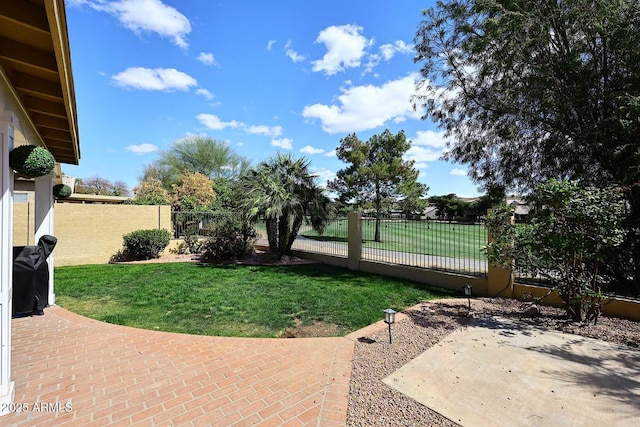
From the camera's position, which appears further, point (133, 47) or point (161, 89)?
point (161, 89)

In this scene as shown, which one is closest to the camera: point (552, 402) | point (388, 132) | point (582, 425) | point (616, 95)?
point (582, 425)

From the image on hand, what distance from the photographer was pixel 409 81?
9.12m

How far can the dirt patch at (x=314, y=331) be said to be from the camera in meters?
4.41

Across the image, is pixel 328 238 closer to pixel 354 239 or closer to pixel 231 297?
pixel 354 239

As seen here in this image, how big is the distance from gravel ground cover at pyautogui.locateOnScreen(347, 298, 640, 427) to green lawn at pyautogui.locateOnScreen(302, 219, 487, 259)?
155 centimetres

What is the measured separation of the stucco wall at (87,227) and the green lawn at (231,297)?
1.02 meters

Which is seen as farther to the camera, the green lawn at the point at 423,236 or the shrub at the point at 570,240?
the green lawn at the point at 423,236

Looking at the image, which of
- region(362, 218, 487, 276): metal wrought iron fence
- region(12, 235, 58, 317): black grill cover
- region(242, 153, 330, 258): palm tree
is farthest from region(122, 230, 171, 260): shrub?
region(362, 218, 487, 276): metal wrought iron fence

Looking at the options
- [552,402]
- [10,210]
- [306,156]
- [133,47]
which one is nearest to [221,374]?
[10,210]

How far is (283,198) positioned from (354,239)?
316 centimetres

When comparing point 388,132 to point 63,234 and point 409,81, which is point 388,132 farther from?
point 63,234

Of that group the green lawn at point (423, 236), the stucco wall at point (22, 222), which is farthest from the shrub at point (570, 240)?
the stucco wall at point (22, 222)

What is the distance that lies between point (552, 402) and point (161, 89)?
19024 mm

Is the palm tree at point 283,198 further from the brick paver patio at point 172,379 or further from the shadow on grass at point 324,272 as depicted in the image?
the brick paver patio at point 172,379
